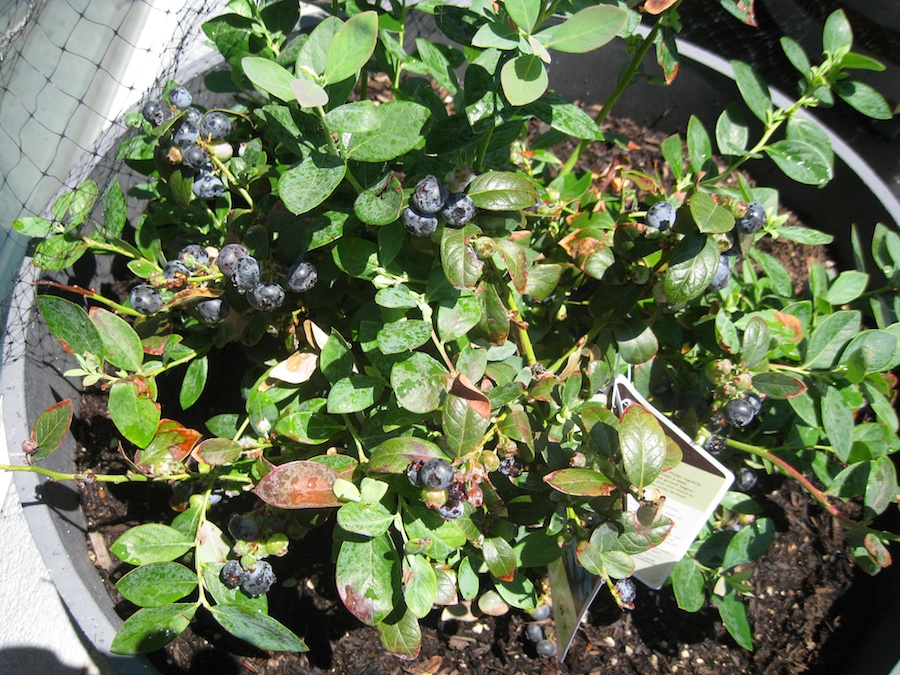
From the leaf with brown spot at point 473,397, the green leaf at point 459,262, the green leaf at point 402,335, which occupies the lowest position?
the leaf with brown spot at point 473,397

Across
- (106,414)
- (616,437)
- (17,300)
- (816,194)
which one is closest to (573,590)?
(616,437)

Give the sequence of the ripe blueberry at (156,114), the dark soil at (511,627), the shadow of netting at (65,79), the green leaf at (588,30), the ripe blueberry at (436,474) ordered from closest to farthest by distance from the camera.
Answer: the green leaf at (588,30) < the ripe blueberry at (436,474) < the ripe blueberry at (156,114) < the dark soil at (511,627) < the shadow of netting at (65,79)

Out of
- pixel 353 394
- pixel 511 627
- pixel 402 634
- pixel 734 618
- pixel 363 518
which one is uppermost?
pixel 353 394

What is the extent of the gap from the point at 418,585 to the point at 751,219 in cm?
72

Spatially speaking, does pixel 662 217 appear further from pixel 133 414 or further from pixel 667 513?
pixel 133 414

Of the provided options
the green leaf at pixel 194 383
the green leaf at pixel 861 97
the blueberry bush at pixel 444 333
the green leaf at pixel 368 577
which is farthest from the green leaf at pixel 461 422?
the green leaf at pixel 861 97

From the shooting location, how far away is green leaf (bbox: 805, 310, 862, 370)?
47.1 inches

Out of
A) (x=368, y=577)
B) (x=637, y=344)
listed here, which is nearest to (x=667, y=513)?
(x=637, y=344)

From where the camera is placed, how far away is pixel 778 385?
43.4 inches

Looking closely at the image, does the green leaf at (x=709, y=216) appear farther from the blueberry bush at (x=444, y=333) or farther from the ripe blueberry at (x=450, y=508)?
the ripe blueberry at (x=450, y=508)

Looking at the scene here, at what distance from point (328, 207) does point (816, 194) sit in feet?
4.69

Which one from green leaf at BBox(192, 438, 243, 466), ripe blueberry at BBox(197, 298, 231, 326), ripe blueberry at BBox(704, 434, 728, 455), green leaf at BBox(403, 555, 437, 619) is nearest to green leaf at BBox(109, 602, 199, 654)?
green leaf at BBox(192, 438, 243, 466)

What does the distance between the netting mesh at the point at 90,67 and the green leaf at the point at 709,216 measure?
123cm

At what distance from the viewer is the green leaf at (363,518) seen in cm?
90
